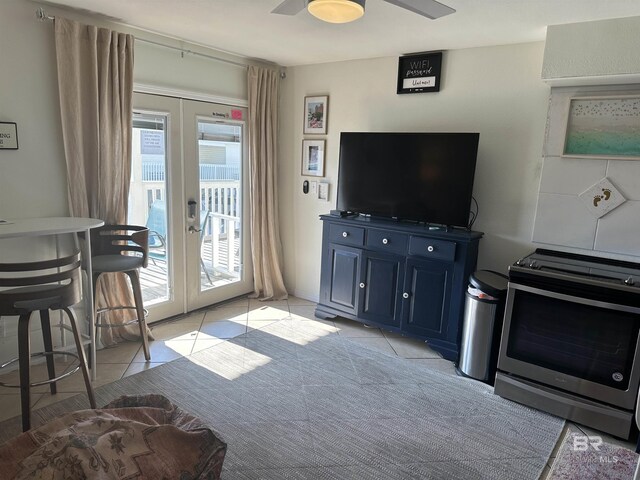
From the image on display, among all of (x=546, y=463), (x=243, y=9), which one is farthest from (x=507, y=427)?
(x=243, y=9)

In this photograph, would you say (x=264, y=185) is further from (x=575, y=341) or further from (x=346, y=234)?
(x=575, y=341)

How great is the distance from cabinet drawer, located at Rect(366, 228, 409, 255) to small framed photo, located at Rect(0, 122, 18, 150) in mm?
2587

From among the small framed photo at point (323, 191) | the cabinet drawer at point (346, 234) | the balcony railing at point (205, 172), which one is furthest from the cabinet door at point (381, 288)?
the balcony railing at point (205, 172)

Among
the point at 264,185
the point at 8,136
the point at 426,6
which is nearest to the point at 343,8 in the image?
the point at 426,6

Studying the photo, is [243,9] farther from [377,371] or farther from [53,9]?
[377,371]

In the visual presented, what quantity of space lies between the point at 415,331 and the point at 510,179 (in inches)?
55.5

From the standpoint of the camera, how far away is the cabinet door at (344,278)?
149 inches

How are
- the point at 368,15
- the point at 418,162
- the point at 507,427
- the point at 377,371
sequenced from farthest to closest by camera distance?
the point at 418,162, the point at 377,371, the point at 368,15, the point at 507,427

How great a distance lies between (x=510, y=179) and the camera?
3.30 m

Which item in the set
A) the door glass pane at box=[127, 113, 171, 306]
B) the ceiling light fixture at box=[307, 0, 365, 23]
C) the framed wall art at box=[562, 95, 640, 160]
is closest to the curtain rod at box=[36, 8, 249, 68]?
the door glass pane at box=[127, 113, 171, 306]

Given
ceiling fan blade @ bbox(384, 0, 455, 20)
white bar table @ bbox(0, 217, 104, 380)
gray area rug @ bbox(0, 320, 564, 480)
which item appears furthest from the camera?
white bar table @ bbox(0, 217, 104, 380)

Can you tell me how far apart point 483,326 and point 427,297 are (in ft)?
1.79

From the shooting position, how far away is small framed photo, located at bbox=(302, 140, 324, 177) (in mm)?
4262

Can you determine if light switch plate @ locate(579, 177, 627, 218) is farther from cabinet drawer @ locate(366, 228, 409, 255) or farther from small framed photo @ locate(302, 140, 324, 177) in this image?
small framed photo @ locate(302, 140, 324, 177)
